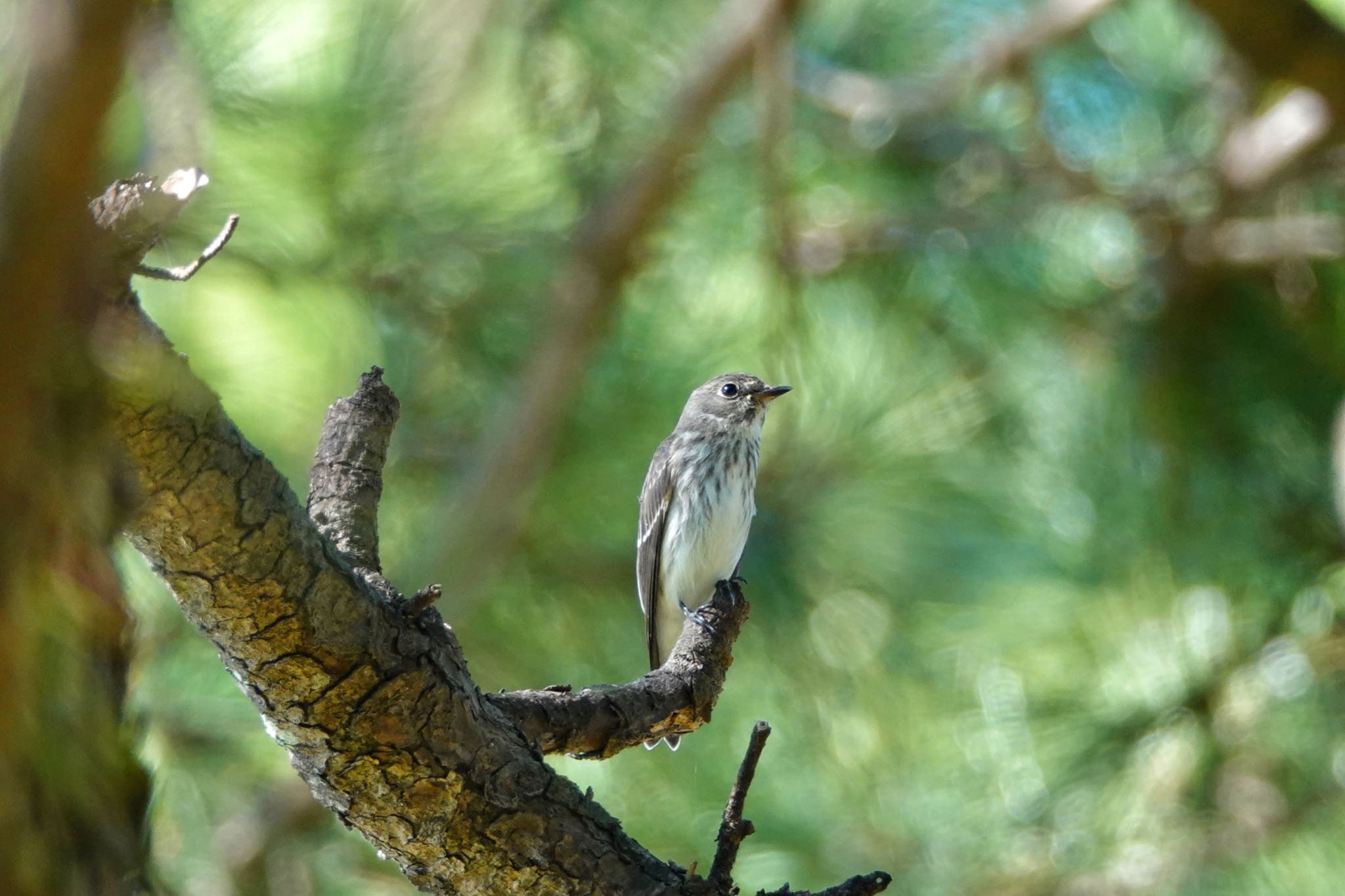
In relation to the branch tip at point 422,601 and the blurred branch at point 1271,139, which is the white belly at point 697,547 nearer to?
the blurred branch at point 1271,139

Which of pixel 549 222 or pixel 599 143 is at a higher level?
pixel 599 143

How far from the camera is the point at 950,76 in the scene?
4.54m

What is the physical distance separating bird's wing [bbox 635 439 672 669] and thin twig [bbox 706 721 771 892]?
236 centimetres

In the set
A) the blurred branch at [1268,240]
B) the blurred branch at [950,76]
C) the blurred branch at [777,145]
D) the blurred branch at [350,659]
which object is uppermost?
the blurred branch at [950,76]

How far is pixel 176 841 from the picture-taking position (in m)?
3.73

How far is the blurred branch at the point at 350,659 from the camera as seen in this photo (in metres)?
1.48

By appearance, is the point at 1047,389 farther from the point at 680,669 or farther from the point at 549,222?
the point at 680,669

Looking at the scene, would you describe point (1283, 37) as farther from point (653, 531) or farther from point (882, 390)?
point (653, 531)

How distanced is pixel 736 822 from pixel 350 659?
58 centimetres

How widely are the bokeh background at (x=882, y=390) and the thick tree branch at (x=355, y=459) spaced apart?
1.45m

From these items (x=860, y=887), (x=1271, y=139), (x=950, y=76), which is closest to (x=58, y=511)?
(x=860, y=887)

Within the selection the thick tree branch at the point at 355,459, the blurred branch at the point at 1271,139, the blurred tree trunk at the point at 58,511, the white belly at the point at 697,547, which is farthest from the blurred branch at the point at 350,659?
the blurred branch at the point at 1271,139

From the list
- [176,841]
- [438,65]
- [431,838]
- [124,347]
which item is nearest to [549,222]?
[438,65]

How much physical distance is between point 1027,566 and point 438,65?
8.43 feet
